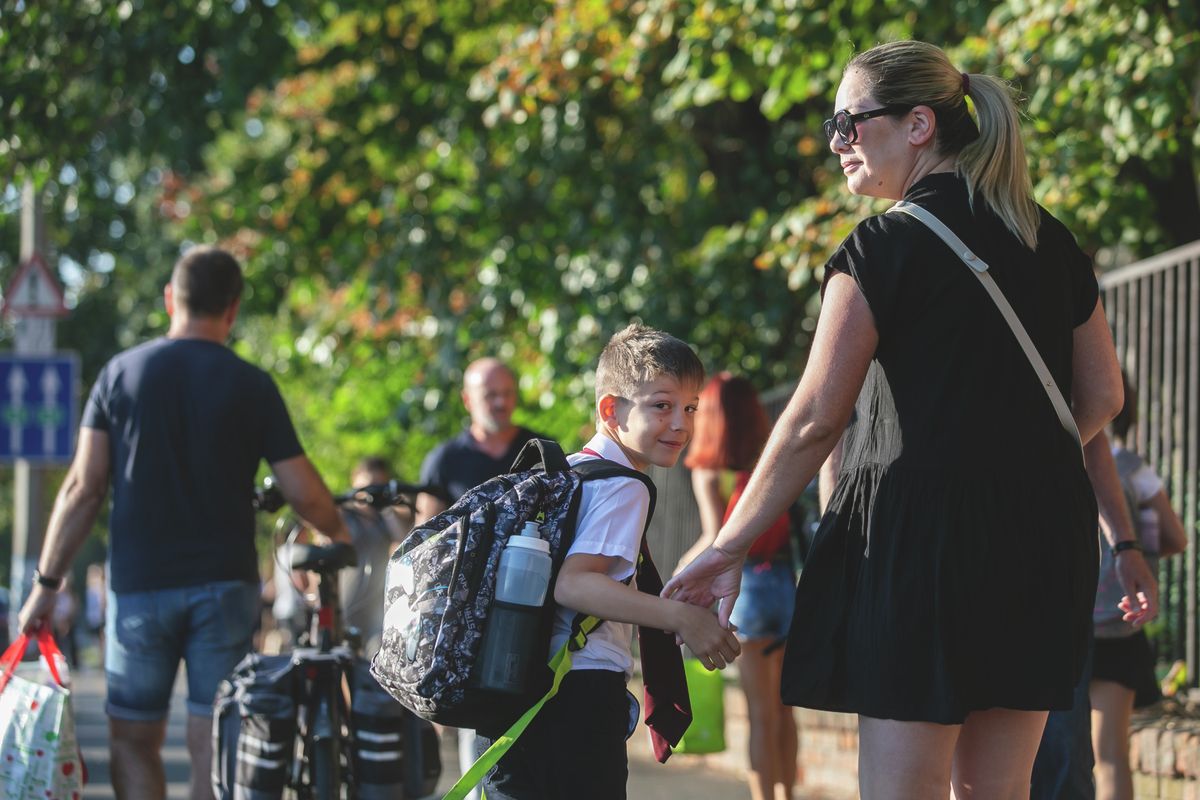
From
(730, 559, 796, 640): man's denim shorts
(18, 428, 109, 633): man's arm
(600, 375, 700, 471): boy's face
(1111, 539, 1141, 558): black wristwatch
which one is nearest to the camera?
(600, 375, 700, 471): boy's face

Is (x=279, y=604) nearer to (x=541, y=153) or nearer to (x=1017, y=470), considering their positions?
(x=541, y=153)

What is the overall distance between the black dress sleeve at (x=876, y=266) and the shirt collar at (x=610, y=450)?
72cm

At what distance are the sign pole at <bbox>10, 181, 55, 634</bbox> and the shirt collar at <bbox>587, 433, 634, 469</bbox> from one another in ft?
32.1

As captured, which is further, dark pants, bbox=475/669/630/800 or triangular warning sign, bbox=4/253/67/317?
triangular warning sign, bbox=4/253/67/317

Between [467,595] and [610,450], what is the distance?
0.51m

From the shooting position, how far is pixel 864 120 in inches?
134

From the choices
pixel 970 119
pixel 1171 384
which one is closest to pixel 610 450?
pixel 970 119

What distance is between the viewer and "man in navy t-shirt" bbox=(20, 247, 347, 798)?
17.4 feet

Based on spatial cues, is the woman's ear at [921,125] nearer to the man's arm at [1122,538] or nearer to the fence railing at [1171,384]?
the man's arm at [1122,538]

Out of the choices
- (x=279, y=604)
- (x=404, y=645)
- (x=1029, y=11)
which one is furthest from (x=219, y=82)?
(x=404, y=645)

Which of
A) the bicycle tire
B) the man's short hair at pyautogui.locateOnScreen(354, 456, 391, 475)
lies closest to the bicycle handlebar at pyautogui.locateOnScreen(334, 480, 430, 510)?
the bicycle tire

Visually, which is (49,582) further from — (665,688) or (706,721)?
(665,688)

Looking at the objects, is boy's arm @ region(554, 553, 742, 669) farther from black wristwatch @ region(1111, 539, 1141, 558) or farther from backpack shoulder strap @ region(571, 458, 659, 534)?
black wristwatch @ region(1111, 539, 1141, 558)

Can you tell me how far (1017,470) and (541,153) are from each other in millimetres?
9443
